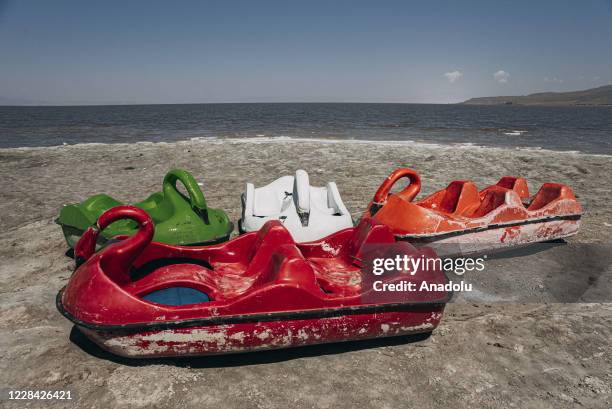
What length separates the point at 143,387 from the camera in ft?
8.91

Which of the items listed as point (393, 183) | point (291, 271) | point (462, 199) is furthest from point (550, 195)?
point (291, 271)

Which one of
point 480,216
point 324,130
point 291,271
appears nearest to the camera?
point 291,271

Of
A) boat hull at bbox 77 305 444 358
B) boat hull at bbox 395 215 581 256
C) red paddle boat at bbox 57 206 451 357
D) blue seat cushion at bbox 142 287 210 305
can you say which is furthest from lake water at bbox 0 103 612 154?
blue seat cushion at bbox 142 287 210 305

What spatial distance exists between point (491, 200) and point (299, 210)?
2.70 m

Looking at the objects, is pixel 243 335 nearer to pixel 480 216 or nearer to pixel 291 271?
pixel 291 271

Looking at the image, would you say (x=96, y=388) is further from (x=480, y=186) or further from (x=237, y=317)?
(x=480, y=186)

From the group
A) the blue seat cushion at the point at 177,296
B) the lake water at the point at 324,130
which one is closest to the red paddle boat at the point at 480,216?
the blue seat cushion at the point at 177,296

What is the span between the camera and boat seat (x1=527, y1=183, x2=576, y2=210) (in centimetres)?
538

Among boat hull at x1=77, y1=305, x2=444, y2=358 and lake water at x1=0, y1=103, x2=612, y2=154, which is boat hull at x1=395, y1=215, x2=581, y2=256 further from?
lake water at x1=0, y1=103, x2=612, y2=154

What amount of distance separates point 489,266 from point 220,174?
6988mm

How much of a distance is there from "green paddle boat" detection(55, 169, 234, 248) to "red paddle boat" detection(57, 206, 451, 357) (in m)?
0.73

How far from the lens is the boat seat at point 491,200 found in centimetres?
524

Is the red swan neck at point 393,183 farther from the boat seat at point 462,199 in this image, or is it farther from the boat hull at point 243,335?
the boat hull at point 243,335

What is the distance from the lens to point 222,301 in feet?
9.06
